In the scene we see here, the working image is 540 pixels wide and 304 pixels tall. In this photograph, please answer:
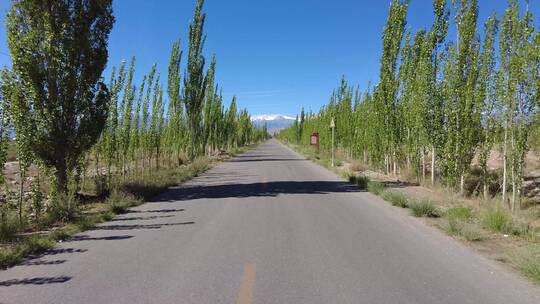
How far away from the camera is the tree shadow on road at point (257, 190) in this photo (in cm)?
1369

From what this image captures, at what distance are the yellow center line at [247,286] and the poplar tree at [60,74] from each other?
849cm

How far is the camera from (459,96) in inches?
584

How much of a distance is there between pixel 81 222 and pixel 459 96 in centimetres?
1335

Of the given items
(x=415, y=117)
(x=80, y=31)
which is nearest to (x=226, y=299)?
(x=80, y=31)

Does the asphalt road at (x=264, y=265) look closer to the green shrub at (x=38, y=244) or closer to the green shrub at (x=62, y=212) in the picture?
the green shrub at (x=38, y=244)

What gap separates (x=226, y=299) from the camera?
14.9ft

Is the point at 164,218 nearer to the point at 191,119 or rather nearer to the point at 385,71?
the point at 385,71

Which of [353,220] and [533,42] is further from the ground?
[533,42]

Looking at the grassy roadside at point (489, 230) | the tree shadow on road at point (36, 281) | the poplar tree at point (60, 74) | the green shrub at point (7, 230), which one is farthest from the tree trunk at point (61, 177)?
the grassy roadside at point (489, 230)

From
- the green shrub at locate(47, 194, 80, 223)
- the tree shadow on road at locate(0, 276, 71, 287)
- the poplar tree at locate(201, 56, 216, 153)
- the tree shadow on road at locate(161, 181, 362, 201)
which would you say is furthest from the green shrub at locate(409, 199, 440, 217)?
the poplar tree at locate(201, 56, 216, 153)

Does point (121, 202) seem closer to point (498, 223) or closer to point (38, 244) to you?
point (38, 244)

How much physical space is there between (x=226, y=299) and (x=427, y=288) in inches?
97.8

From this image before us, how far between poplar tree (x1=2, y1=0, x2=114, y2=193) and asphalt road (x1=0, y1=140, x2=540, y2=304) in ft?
12.6

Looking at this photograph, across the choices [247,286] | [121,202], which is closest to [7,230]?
[121,202]
